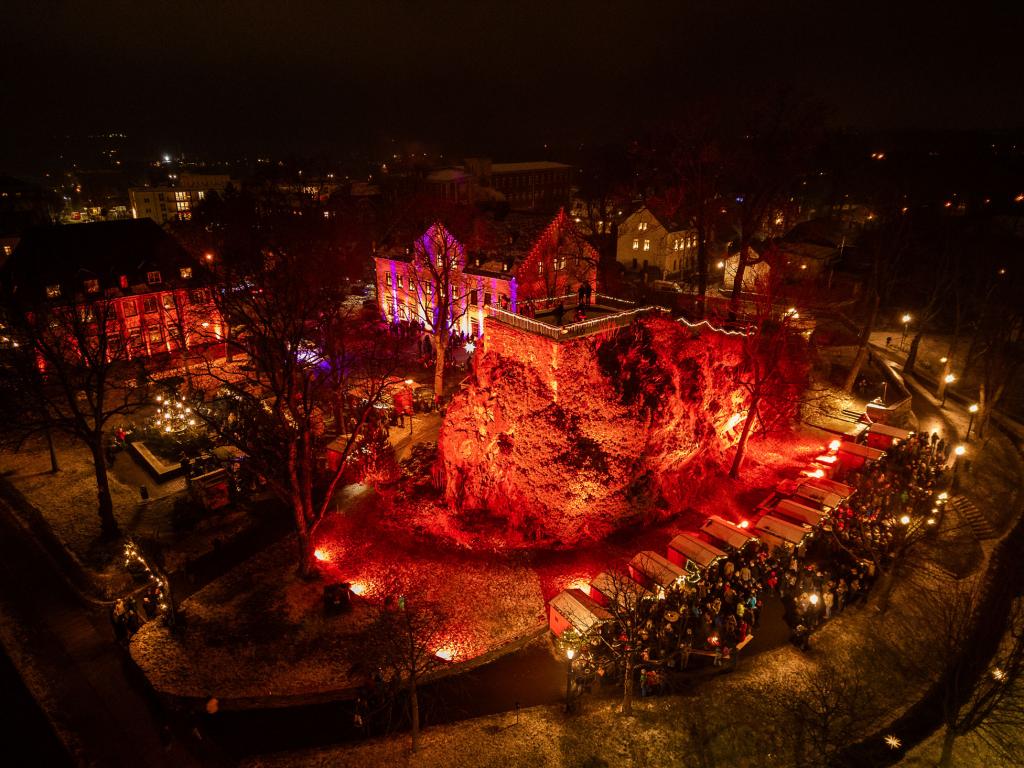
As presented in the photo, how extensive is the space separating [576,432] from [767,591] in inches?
362

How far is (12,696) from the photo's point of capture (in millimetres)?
16047

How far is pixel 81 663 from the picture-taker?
17.1 metres

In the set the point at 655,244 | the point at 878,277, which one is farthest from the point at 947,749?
the point at 655,244

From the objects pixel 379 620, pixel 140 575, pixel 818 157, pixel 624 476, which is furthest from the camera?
pixel 818 157

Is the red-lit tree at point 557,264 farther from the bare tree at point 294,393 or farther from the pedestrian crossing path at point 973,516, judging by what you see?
the pedestrian crossing path at point 973,516

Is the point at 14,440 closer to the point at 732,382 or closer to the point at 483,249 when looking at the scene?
the point at 483,249

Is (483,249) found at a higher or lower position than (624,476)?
higher

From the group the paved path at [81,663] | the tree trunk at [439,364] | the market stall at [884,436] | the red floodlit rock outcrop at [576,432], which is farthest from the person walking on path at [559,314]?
the paved path at [81,663]

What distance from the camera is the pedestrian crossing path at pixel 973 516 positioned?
24397 mm

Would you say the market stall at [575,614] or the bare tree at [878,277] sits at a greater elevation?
the bare tree at [878,277]

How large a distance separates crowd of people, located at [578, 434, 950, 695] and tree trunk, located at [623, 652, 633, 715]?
549 millimetres

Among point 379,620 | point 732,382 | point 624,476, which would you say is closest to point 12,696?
point 379,620

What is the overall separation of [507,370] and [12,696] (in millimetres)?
19115

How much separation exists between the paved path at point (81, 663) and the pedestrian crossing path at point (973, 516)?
30.5 m
